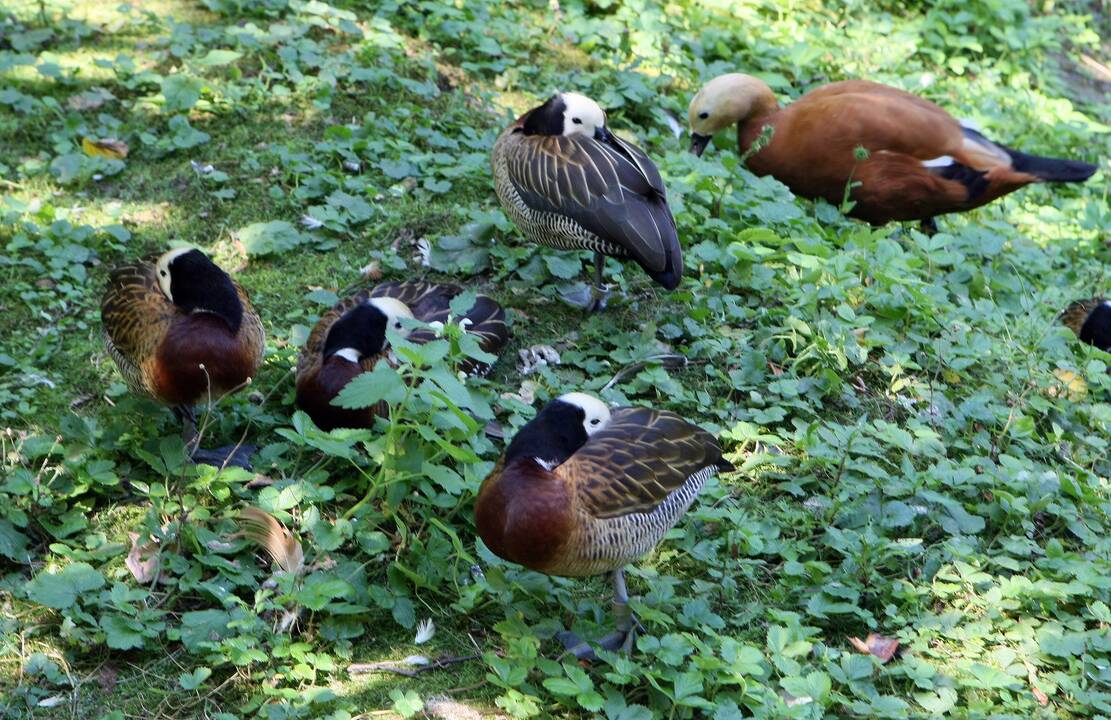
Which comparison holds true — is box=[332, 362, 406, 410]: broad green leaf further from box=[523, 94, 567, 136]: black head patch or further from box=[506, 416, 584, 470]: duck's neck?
box=[523, 94, 567, 136]: black head patch

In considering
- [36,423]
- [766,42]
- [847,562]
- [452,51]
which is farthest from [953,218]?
[36,423]

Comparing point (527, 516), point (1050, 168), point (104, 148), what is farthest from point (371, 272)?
point (1050, 168)

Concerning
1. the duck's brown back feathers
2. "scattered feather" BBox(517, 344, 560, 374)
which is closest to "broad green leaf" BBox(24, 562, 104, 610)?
the duck's brown back feathers

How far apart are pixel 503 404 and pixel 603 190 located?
112cm

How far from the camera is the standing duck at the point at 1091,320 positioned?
5.99 m

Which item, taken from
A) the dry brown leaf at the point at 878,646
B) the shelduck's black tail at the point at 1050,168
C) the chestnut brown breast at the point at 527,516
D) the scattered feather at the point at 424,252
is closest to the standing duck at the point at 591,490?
the chestnut brown breast at the point at 527,516

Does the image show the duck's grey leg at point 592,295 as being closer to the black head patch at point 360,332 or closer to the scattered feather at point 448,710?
the black head patch at point 360,332

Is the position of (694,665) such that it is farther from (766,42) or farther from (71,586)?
(766,42)

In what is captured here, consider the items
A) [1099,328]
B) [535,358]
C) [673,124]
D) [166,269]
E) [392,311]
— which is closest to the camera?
[166,269]

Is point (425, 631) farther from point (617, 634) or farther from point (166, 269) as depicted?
point (166, 269)

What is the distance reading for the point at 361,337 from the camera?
15.1 ft

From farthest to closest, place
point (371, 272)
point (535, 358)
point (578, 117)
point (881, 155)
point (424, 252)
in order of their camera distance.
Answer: point (881, 155) < point (424, 252) < point (371, 272) < point (578, 117) < point (535, 358)

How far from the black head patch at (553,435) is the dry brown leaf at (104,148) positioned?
11.9 ft

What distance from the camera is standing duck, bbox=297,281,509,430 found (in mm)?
4500
